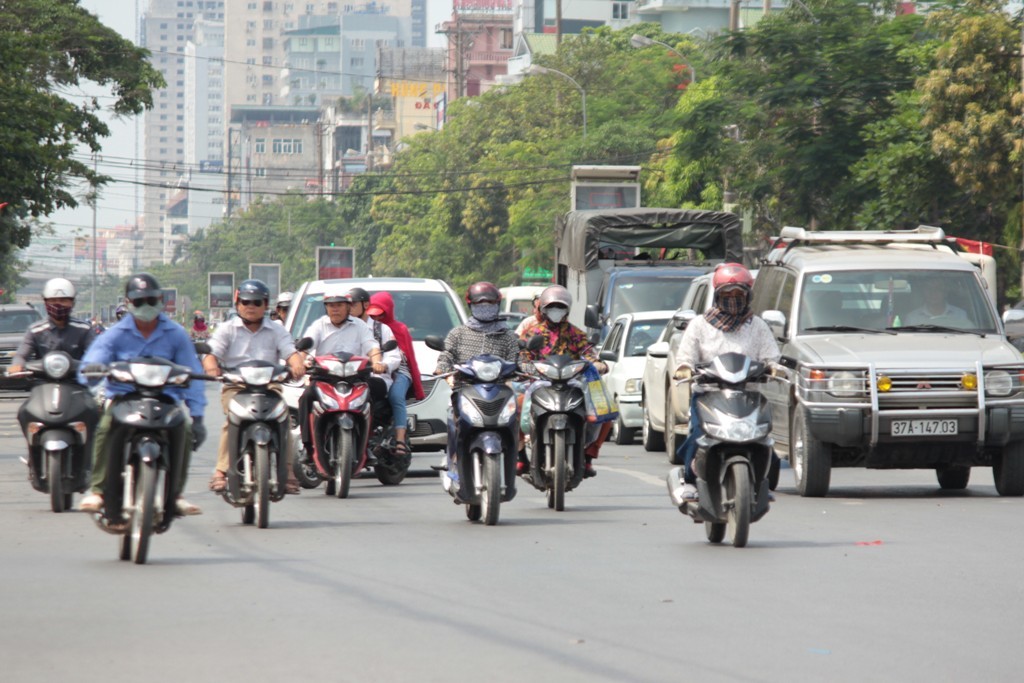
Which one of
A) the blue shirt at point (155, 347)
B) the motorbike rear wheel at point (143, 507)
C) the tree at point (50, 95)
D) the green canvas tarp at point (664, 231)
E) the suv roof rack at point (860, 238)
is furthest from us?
the tree at point (50, 95)

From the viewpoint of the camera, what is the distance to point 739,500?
412 inches

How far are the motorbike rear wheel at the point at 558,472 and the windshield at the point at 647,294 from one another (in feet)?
43.2

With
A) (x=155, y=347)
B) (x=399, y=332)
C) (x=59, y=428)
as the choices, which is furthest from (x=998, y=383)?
(x=59, y=428)

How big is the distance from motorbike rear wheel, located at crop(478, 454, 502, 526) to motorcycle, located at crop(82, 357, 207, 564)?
2.64 metres

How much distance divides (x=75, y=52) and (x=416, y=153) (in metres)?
48.5

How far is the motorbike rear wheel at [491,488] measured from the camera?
11938mm

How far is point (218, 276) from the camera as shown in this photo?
4513 inches

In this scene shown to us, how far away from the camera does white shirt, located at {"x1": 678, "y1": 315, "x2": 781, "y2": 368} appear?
10.9 meters

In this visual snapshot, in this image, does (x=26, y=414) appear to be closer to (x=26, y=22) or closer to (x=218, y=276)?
(x=26, y=22)

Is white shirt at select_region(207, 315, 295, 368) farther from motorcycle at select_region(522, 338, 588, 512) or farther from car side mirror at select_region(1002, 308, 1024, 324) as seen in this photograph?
car side mirror at select_region(1002, 308, 1024, 324)

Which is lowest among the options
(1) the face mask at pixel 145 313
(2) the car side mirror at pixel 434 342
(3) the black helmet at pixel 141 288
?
(2) the car side mirror at pixel 434 342

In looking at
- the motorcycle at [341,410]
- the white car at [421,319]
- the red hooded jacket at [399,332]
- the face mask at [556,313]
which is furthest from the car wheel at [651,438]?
the face mask at [556,313]

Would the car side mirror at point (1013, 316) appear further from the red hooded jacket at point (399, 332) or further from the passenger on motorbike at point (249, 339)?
the passenger on motorbike at point (249, 339)

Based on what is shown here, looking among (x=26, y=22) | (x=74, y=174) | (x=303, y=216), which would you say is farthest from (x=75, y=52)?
(x=303, y=216)
